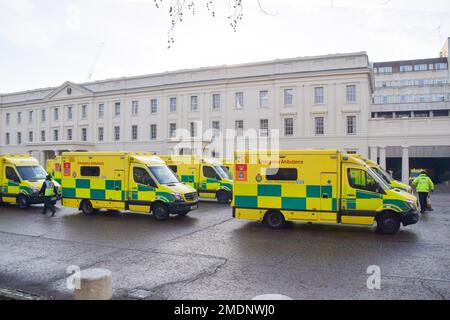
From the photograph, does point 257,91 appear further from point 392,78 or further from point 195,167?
point 392,78

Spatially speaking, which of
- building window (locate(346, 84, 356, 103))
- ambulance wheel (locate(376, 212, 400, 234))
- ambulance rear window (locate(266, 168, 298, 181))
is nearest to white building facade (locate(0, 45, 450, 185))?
building window (locate(346, 84, 356, 103))

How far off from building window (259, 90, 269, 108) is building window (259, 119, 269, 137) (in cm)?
175

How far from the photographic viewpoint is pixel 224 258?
7.88m

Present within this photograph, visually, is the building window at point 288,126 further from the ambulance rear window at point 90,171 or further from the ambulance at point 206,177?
the ambulance rear window at point 90,171

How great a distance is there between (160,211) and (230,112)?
3143cm

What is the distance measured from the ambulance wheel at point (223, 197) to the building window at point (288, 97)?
24.4 meters

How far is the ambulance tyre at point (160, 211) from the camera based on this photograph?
13.0 m

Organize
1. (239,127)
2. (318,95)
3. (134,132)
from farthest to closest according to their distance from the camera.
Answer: (134,132) < (239,127) < (318,95)

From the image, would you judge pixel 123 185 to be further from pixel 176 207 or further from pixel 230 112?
pixel 230 112

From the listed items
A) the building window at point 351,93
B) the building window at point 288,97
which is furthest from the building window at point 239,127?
the building window at point 351,93

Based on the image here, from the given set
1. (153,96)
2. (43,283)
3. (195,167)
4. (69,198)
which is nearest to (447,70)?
(153,96)

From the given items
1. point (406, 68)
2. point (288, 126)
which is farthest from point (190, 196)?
point (406, 68)

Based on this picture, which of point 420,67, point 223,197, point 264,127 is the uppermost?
point 420,67

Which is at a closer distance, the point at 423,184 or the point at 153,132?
the point at 423,184
